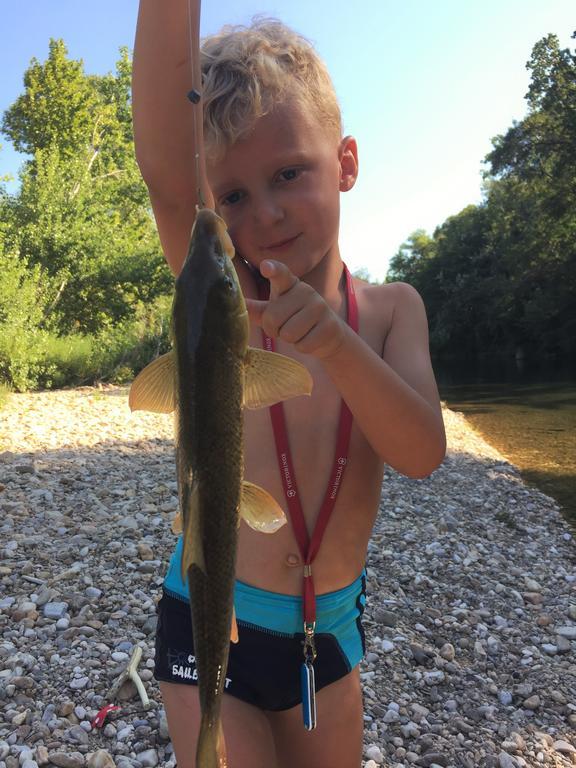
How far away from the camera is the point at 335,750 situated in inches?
99.1

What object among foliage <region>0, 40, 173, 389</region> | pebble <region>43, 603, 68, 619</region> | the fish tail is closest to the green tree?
foliage <region>0, 40, 173, 389</region>

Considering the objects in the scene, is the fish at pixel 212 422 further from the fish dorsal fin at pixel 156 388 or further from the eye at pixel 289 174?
the eye at pixel 289 174

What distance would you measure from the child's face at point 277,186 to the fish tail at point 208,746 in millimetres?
1613

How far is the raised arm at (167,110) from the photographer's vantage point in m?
2.19

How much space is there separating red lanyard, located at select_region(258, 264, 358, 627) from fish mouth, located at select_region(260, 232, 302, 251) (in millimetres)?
627

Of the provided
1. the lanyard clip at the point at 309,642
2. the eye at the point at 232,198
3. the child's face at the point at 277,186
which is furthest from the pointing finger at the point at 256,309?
the lanyard clip at the point at 309,642

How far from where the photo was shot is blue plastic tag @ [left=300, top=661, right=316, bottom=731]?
2.30 m

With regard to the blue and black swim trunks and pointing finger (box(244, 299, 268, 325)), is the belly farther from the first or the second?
pointing finger (box(244, 299, 268, 325))

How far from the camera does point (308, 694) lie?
7.68 ft

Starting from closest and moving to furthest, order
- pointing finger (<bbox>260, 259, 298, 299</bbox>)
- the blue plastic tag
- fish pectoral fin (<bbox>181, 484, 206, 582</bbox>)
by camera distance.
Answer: fish pectoral fin (<bbox>181, 484, 206, 582</bbox>), pointing finger (<bbox>260, 259, 298, 299</bbox>), the blue plastic tag

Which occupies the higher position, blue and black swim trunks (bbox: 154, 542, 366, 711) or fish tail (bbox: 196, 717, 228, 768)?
fish tail (bbox: 196, 717, 228, 768)

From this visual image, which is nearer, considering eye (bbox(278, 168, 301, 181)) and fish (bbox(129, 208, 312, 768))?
fish (bbox(129, 208, 312, 768))

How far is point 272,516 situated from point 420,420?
827 mm

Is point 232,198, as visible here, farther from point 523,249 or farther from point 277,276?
point 523,249
